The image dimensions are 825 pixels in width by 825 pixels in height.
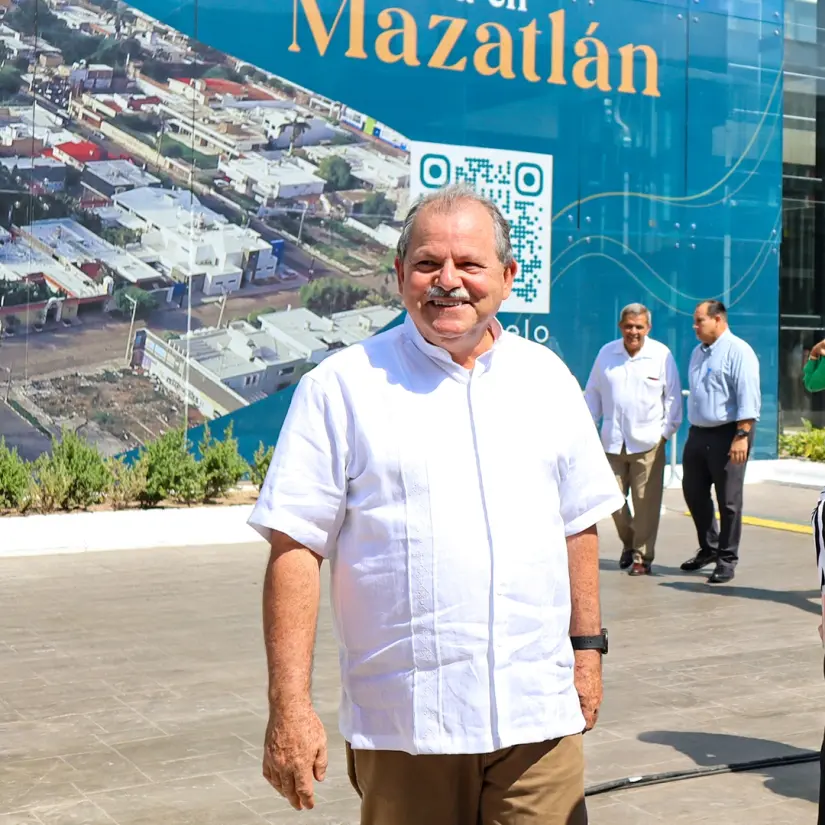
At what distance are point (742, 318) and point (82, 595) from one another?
1198 cm

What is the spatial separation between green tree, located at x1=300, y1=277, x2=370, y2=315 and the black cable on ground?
10.7 m

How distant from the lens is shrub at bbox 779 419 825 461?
62.6 feet

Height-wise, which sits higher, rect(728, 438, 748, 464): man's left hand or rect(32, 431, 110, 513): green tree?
rect(728, 438, 748, 464): man's left hand

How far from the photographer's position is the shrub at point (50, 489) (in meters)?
12.5

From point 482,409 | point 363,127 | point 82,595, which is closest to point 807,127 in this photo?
point 363,127

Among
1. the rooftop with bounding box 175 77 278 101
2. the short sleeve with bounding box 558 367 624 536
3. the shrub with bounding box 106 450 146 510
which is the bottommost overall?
the shrub with bounding box 106 450 146 510

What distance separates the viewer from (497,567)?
9.91 feet

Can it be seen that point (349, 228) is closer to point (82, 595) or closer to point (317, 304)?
point (317, 304)

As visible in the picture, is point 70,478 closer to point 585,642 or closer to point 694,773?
point 694,773

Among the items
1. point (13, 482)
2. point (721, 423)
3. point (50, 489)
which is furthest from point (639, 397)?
point (13, 482)

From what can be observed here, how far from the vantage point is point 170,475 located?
1313 cm

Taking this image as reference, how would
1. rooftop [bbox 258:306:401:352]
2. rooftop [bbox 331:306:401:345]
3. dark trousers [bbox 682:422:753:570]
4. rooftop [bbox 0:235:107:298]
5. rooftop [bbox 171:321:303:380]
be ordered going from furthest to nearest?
rooftop [bbox 331:306:401:345]
rooftop [bbox 258:306:401:352]
rooftop [bbox 171:321:303:380]
rooftop [bbox 0:235:107:298]
dark trousers [bbox 682:422:753:570]

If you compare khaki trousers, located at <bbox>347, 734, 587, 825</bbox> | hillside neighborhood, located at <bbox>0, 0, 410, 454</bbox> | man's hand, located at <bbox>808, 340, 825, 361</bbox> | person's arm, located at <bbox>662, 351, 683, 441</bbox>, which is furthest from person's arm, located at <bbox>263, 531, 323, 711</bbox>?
hillside neighborhood, located at <bbox>0, 0, 410, 454</bbox>

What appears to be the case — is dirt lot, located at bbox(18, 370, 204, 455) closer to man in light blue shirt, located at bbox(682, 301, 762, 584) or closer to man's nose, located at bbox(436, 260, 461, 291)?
man in light blue shirt, located at bbox(682, 301, 762, 584)
